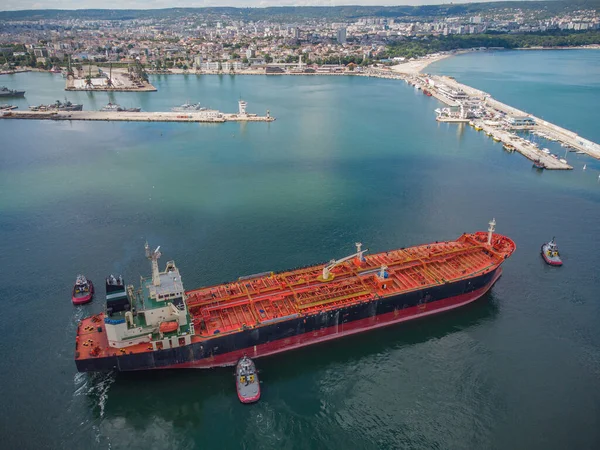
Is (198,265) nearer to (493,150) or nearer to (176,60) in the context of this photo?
(493,150)

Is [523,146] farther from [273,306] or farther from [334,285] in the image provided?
[273,306]

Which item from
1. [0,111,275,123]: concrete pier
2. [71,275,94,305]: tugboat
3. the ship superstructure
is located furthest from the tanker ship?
[0,111,275,123]: concrete pier

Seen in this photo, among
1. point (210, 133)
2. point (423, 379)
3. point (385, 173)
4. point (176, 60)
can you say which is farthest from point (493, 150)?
point (176, 60)

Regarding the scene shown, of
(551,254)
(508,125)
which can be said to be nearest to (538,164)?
(508,125)

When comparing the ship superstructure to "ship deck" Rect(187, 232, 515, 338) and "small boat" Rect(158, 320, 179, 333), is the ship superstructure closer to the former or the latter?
"small boat" Rect(158, 320, 179, 333)

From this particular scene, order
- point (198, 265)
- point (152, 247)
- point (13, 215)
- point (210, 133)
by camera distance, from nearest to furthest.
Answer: point (198, 265), point (152, 247), point (13, 215), point (210, 133)

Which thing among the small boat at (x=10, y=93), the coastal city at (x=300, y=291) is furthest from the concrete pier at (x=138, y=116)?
the small boat at (x=10, y=93)
